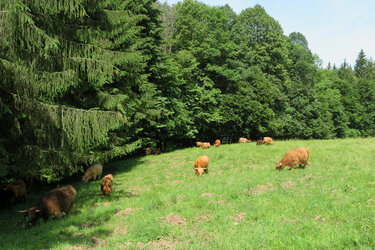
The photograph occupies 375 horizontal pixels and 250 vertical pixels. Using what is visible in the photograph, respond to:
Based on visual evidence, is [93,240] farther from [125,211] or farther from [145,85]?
[145,85]

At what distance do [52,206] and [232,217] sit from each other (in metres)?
5.90

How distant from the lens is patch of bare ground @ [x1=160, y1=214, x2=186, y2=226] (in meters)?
5.93

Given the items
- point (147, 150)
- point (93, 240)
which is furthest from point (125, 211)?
point (147, 150)

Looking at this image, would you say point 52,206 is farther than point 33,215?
Yes

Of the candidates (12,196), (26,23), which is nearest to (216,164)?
(12,196)

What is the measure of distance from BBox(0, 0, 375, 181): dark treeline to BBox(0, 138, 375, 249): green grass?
1.94 metres

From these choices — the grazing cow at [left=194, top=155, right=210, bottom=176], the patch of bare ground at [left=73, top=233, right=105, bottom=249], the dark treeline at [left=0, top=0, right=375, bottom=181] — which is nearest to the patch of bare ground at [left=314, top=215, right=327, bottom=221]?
the patch of bare ground at [left=73, top=233, right=105, bottom=249]

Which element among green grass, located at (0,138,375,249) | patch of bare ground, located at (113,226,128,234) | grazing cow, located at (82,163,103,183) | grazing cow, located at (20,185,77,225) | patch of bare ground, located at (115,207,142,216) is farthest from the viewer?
grazing cow, located at (82,163,103,183)

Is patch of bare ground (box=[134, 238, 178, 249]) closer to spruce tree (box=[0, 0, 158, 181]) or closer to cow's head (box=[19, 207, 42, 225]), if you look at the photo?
spruce tree (box=[0, 0, 158, 181])

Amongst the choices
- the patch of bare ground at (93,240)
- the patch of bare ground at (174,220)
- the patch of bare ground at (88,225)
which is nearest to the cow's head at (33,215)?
the patch of bare ground at (88,225)

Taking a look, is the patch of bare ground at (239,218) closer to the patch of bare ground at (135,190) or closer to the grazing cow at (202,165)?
the patch of bare ground at (135,190)

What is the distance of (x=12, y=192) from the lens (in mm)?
9547

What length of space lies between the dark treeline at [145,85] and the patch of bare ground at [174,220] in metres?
3.01

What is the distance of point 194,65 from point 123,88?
50.9 feet
